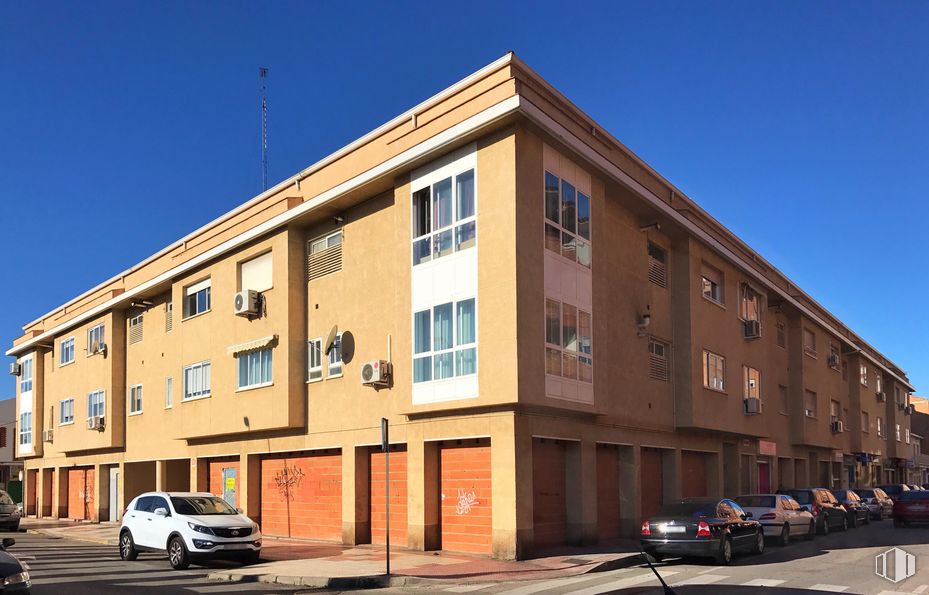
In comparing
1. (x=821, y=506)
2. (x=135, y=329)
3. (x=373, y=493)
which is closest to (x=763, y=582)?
(x=373, y=493)

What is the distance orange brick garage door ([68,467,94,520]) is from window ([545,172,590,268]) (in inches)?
1137

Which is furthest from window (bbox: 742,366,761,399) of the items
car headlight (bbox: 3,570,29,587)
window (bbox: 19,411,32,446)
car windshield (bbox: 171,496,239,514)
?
window (bbox: 19,411,32,446)

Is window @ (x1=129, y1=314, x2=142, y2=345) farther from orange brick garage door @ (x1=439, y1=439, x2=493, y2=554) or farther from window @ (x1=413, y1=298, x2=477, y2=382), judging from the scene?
orange brick garage door @ (x1=439, y1=439, x2=493, y2=554)

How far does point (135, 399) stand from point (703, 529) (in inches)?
1018

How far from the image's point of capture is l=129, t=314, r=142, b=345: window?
3578 cm

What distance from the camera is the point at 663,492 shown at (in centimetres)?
2625

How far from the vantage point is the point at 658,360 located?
25859 millimetres

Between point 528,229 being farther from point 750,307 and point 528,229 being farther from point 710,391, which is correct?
point 750,307

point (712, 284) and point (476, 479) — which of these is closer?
point (476, 479)

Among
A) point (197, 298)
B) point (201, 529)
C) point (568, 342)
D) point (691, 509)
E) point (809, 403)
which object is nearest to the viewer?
point (691, 509)

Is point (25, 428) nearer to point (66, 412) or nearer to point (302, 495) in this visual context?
point (66, 412)

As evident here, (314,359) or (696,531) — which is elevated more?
(314,359)

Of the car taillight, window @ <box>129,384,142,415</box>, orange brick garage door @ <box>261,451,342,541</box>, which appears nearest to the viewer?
the car taillight

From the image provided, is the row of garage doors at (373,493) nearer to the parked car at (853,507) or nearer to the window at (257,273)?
the window at (257,273)
